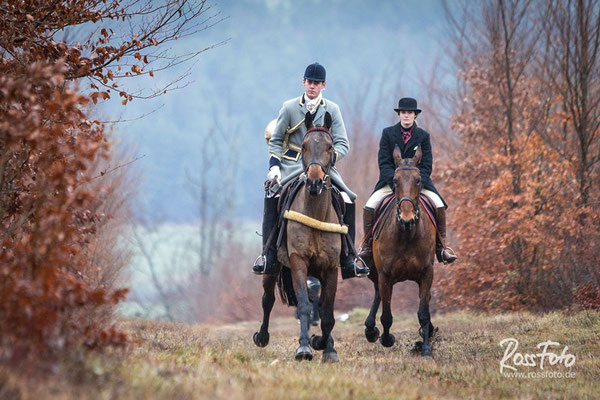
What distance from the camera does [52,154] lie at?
5.09 m

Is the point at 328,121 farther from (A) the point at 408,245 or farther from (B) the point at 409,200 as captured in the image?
(A) the point at 408,245

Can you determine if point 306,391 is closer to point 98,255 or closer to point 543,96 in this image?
point 98,255

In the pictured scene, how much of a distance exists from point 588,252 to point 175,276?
37.2 metres

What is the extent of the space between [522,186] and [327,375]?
15008 mm

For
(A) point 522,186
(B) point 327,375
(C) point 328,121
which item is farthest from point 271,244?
(A) point 522,186

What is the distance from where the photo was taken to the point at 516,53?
22375 mm

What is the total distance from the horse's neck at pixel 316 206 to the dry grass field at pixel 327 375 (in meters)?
1.83

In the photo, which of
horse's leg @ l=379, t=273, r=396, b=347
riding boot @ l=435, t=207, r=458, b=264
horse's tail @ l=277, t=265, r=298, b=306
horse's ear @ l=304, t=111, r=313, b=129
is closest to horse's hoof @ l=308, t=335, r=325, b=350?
horse's tail @ l=277, t=265, r=298, b=306

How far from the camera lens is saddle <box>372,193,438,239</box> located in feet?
35.4

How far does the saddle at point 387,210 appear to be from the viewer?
35.4ft

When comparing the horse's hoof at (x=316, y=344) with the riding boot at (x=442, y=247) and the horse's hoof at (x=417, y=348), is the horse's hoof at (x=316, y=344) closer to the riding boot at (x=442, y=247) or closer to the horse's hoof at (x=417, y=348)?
the horse's hoof at (x=417, y=348)

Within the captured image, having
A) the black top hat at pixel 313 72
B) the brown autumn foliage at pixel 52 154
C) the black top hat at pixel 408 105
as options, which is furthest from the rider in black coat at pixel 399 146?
the brown autumn foliage at pixel 52 154

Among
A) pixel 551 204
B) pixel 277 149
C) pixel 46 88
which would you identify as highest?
pixel 551 204

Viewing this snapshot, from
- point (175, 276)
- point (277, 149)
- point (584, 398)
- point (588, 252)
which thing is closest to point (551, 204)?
point (588, 252)
